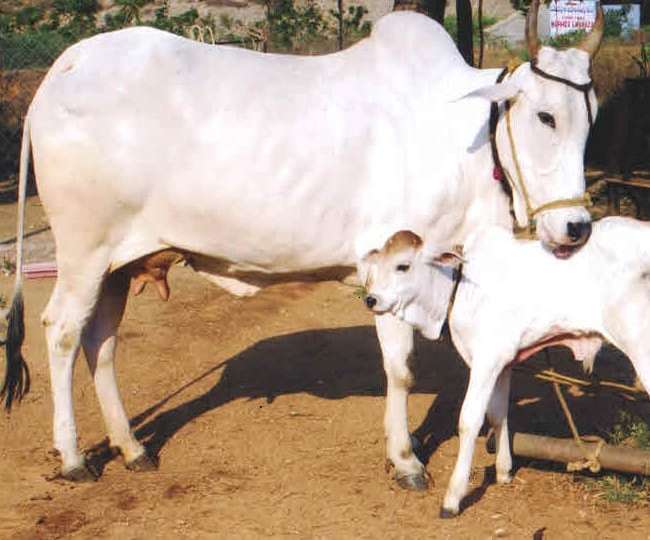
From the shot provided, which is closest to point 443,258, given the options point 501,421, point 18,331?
point 501,421

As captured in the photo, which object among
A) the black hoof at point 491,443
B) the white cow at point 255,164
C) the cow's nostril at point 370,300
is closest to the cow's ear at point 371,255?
the cow's nostril at point 370,300

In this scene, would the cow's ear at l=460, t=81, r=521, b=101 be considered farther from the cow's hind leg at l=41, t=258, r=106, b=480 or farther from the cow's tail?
the cow's tail

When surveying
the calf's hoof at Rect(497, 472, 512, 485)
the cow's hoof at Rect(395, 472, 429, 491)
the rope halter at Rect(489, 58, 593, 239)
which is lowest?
the cow's hoof at Rect(395, 472, 429, 491)

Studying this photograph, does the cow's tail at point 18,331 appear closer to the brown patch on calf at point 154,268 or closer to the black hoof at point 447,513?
the brown patch on calf at point 154,268

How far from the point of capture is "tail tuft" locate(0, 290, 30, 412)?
5660 millimetres

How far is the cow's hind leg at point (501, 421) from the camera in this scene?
16.5 feet

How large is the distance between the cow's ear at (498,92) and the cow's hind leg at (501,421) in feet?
3.72

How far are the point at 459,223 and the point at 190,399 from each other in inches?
80.5

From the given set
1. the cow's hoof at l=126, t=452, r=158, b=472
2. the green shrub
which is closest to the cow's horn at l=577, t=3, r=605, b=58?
the cow's hoof at l=126, t=452, r=158, b=472

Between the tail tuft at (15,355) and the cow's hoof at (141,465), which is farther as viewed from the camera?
the tail tuft at (15,355)

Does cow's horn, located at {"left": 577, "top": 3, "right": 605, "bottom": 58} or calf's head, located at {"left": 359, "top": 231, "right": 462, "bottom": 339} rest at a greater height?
cow's horn, located at {"left": 577, "top": 3, "right": 605, "bottom": 58}

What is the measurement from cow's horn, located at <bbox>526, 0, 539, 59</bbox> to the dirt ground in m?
1.86

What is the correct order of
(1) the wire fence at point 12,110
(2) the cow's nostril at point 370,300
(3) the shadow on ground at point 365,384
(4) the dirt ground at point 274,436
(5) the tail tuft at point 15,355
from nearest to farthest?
(2) the cow's nostril at point 370,300
(4) the dirt ground at point 274,436
(5) the tail tuft at point 15,355
(3) the shadow on ground at point 365,384
(1) the wire fence at point 12,110

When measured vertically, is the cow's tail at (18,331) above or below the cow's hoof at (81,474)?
above
